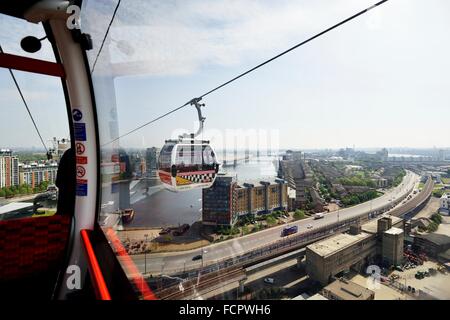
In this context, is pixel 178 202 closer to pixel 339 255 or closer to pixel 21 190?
pixel 21 190

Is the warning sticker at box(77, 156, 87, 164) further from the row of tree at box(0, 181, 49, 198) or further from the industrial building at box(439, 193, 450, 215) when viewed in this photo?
the industrial building at box(439, 193, 450, 215)

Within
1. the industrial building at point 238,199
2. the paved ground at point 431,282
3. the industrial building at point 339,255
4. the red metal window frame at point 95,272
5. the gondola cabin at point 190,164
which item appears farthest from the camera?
the gondola cabin at point 190,164

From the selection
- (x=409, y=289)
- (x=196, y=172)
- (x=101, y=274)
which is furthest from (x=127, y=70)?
(x=409, y=289)

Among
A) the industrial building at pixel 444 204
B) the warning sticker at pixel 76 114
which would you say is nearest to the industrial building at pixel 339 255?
the industrial building at pixel 444 204

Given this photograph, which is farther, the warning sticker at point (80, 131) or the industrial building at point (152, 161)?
the industrial building at point (152, 161)

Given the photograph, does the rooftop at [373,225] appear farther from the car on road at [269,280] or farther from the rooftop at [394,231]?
the car on road at [269,280]

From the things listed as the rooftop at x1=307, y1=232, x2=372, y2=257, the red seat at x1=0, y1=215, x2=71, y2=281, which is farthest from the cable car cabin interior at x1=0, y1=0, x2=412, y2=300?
the rooftop at x1=307, y1=232, x2=372, y2=257

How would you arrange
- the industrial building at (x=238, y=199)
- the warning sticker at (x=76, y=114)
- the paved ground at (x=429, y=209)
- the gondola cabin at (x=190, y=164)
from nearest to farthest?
the paved ground at (x=429, y=209) < the industrial building at (x=238, y=199) < the warning sticker at (x=76, y=114) < the gondola cabin at (x=190, y=164)
